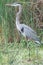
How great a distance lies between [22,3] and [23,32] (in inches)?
40.1

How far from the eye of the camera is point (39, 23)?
755 cm

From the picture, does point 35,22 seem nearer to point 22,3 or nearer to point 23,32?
point 22,3

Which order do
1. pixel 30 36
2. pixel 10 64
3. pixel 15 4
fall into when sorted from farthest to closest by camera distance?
1. pixel 15 4
2. pixel 30 36
3. pixel 10 64

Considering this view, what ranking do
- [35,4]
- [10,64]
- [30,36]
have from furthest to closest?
[35,4] < [30,36] < [10,64]

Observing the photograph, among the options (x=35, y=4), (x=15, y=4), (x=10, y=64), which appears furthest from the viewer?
(x=35, y=4)

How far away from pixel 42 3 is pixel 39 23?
49 centimetres

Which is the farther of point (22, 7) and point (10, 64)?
point (22, 7)

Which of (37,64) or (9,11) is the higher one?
(9,11)

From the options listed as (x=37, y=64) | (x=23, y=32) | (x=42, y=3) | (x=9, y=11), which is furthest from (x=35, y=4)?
(x=37, y=64)

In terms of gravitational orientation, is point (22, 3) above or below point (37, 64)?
above

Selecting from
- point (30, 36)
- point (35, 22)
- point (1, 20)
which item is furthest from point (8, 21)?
point (30, 36)

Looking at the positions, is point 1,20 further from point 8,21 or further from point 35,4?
point 35,4

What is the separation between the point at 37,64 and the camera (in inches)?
198

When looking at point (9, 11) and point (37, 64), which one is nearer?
point (37, 64)
